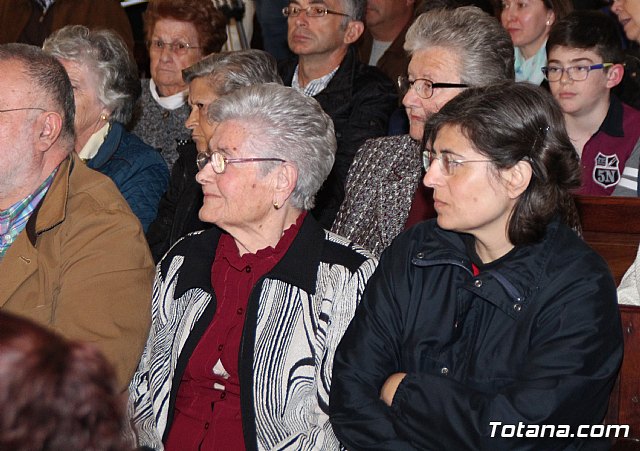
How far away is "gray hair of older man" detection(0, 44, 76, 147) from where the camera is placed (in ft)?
9.68

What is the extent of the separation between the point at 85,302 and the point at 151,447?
0.47 meters

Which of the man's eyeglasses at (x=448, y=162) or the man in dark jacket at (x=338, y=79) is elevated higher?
the man's eyeglasses at (x=448, y=162)

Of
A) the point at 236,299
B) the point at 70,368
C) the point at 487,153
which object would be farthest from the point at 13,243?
the point at 70,368

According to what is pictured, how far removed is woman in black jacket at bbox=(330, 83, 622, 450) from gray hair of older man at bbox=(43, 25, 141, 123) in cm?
199

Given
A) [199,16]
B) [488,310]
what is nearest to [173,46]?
[199,16]

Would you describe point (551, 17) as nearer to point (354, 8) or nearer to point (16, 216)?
point (354, 8)

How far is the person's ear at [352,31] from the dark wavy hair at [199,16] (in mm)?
739

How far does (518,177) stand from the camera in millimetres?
2508

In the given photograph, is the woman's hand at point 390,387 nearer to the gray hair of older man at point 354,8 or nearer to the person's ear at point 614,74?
the person's ear at point 614,74

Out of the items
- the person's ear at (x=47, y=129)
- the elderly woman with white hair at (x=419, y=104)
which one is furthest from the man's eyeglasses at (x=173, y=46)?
the person's ear at (x=47, y=129)

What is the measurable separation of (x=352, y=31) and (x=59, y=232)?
2399 millimetres

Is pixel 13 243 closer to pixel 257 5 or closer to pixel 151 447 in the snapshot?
pixel 151 447

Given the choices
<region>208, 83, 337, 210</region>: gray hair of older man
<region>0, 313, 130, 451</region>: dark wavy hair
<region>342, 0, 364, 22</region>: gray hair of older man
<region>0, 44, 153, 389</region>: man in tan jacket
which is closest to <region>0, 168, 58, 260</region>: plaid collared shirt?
<region>0, 44, 153, 389</region>: man in tan jacket

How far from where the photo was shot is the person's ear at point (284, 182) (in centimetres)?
289
